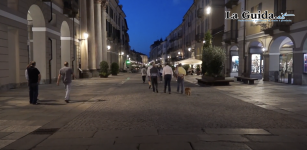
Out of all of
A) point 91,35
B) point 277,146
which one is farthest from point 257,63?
point 277,146

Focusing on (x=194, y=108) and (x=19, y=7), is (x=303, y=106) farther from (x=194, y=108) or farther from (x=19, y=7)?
(x=19, y=7)

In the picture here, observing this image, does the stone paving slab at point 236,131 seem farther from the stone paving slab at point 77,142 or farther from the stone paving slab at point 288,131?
the stone paving slab at point 77,142

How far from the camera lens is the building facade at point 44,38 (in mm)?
14711

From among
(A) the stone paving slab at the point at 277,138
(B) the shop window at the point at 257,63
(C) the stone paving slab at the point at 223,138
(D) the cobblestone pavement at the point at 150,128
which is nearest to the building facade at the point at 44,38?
(D) the cobblestone pavement at the point at 150,128

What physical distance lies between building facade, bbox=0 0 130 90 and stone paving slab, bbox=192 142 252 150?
12.5m

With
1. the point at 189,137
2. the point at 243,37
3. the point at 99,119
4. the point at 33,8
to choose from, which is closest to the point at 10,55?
the point at 33,8

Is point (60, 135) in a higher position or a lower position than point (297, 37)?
lower

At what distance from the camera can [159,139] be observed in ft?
17.8

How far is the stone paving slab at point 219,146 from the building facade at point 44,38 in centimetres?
1253

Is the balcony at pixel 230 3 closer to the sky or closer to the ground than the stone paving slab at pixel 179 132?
closer to the sky

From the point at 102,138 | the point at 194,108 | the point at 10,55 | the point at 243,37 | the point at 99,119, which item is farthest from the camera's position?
the point at 243,37

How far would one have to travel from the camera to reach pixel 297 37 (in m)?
19.3

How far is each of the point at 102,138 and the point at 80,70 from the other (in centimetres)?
2402

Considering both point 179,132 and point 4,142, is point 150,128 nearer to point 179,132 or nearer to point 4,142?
point 179,132
